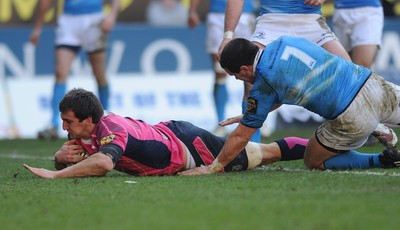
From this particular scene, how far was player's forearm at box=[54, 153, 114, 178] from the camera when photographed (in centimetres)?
662

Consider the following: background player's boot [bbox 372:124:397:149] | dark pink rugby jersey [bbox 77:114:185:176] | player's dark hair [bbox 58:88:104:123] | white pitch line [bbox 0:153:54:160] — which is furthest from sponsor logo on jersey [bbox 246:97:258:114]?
white pitch line [bbox 0:153:54:160]

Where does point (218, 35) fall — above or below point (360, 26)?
below

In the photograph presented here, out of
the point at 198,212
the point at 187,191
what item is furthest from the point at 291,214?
the point at 187,191

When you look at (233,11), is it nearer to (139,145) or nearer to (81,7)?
(139,145)

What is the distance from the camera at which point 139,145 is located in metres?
6.91

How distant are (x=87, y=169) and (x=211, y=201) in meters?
1.54

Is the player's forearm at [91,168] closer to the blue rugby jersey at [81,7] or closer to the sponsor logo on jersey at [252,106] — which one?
the sponsor logo on jersey at [252,106]

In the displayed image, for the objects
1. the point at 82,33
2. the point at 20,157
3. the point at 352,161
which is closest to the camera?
the point at 352,161

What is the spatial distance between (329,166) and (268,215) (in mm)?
2479

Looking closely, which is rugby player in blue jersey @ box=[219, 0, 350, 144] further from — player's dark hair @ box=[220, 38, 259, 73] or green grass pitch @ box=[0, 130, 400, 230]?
player's dark hair @ box=[220, 38, 259, 73]

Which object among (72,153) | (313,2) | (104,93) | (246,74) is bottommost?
(104,93)

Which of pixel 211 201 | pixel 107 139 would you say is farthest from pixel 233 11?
pixel 211 201

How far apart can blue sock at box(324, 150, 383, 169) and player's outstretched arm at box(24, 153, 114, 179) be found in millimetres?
1758

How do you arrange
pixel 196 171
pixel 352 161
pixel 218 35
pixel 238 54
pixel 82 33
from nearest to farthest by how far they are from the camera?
pixel 238 54, pixel 196 171, pixel 352 161, pixel 218 35, pixel 82 33
